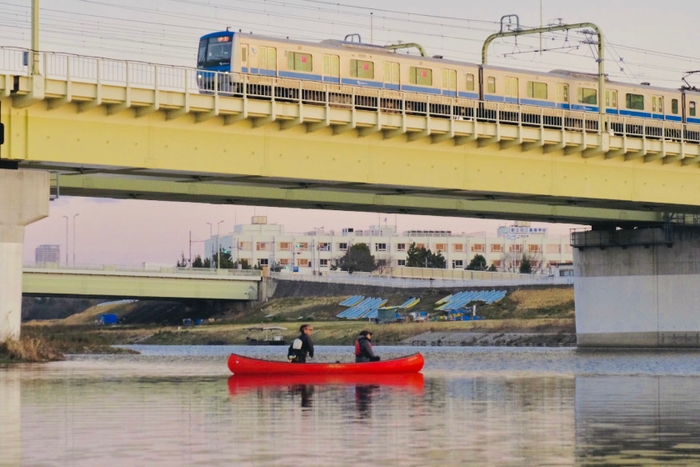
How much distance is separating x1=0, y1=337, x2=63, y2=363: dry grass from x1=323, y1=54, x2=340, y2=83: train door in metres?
18.0

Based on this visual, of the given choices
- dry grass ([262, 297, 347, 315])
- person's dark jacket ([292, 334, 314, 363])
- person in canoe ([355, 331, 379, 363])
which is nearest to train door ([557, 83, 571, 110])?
person in canoe ([355, 331, 379, 363])

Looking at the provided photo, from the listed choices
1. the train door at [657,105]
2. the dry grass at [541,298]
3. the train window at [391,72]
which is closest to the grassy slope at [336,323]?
the dry grass at [541,298]

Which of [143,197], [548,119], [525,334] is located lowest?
[525,334]

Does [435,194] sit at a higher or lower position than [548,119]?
lower

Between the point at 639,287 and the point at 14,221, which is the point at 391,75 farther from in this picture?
the point at 639,287

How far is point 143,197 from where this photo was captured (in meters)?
64.6

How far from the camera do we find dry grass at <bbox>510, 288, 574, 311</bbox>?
13000cm

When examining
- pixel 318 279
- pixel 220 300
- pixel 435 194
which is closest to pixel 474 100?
pixel 435 194

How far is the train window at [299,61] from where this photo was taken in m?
62.7

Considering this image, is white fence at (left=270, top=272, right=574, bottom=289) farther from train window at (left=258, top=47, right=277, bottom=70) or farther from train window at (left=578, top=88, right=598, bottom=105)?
train window at (left=258, top=47, right=277, bottom=70)

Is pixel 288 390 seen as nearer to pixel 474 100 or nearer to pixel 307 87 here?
pixel 307 87

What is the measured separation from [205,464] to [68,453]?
104 inches

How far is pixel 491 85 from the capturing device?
7081 cm

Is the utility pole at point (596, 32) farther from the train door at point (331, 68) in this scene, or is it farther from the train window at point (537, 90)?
the train door at point (331, 68)
